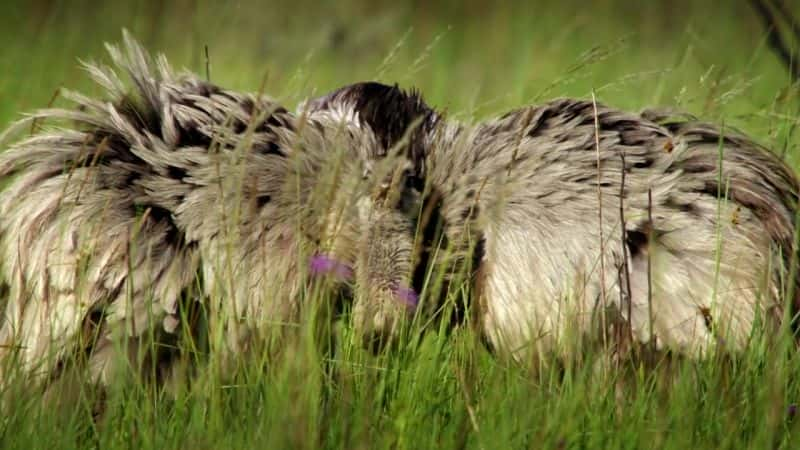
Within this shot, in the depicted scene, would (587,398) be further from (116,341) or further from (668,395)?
(116,341)

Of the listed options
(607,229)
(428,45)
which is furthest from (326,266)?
(428,45)

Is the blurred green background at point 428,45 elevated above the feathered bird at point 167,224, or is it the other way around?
the blurred green background at point 428,45

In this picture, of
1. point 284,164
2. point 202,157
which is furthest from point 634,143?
point 202,157

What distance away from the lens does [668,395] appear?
2811mm

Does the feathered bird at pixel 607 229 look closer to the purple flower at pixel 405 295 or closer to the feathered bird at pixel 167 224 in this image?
the purple flower at pixel 405 295

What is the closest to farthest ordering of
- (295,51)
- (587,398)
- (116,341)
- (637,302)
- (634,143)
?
1. (116,341)
2. (587,398)
3. (637,302)
4. (634,143)
5. (295,51)

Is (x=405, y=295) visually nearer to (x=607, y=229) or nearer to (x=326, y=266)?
(x=326, y=266)

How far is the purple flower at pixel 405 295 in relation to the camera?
9.83ft

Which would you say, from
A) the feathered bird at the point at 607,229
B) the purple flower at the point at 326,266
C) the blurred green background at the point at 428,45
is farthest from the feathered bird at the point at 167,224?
the blurred green background at the point at 428,45

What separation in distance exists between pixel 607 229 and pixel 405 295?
518 mm

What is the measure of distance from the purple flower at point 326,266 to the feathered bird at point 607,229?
125 mm

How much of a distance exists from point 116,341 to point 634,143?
1423 mm

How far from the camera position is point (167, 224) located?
9.79 feet

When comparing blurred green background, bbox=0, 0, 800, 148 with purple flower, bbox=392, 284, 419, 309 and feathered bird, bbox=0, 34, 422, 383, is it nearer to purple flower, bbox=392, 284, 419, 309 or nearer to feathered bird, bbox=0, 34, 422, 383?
feathered bird, bbox=0, 34, 422, 383
